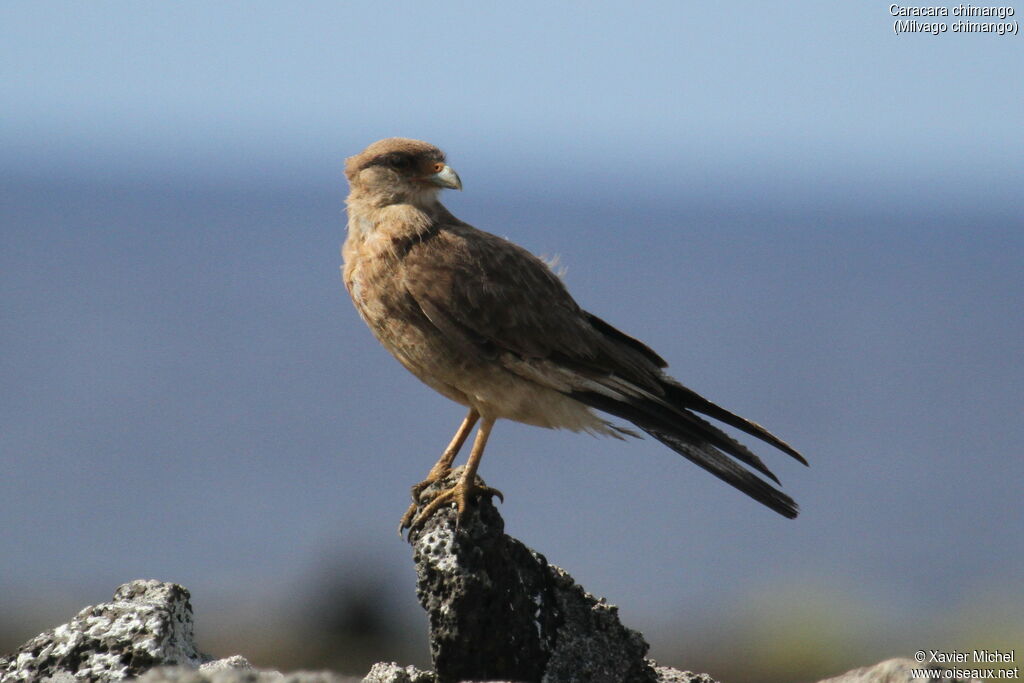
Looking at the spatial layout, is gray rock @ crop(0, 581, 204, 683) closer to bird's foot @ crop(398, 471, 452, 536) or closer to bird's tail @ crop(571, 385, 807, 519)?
bird's foot @ crop(398, 471, 452, 536)

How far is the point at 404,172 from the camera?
8.41 metres

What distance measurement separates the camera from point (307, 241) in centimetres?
15925

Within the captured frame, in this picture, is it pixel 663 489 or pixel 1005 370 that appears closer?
pixel 663 489

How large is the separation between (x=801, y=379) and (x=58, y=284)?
7143cm

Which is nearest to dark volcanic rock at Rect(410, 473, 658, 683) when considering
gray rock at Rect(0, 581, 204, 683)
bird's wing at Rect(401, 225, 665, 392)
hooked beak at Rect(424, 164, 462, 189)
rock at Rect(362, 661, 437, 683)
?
rock at Rect(362, 661, 437, 683)

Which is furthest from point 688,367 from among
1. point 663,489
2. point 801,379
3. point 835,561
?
point 835,561

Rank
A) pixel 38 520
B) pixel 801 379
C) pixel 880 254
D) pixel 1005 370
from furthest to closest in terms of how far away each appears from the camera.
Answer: pixel 880 254, pixel 1005 370, pixel 801 379, pixel 38 520

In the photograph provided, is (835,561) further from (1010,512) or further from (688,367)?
(688,367)

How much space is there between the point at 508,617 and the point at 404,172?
2.98 metres

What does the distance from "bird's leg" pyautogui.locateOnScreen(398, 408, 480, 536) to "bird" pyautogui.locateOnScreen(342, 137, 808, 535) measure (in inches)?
0.5

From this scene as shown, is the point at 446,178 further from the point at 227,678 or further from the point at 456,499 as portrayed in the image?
the point at 227,678

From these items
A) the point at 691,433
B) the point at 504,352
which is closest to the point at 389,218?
the point at 504,352

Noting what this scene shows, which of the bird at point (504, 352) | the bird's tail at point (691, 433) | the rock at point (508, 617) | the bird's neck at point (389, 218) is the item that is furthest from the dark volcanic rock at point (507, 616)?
the bird's neck at point (389, 218)

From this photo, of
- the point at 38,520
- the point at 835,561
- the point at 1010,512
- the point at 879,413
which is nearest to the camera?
the point at 835,561
